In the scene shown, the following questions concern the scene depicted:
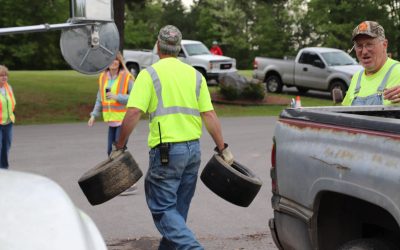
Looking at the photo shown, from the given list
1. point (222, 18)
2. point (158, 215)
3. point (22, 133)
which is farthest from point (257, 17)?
point (158, 215)

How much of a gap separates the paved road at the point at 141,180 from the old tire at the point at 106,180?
1.18m

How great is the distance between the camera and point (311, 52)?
25.9 metres

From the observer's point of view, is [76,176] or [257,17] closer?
[76,176]

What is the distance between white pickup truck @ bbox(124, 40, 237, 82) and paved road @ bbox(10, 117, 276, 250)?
32.8 ft

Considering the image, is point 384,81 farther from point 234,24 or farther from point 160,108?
point 234,24

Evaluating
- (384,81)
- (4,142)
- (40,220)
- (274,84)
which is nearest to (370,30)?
(384,81)

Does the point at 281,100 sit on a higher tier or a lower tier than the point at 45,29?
lower

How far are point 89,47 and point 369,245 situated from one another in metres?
2.57

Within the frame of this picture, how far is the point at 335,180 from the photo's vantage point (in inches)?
150

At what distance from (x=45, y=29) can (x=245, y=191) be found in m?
2.16

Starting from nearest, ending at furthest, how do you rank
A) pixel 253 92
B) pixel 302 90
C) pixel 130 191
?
pixel 130 191
pixel 253 92
pixel 302 90

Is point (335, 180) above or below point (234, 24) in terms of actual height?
below

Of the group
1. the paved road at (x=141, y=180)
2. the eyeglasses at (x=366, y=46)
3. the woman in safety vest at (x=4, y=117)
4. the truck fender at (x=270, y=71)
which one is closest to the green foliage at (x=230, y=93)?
the paved road at (x=141, y=180)

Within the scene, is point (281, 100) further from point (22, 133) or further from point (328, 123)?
point (328, 123)
